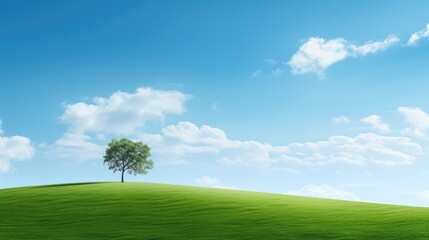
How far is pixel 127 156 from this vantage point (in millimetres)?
76688

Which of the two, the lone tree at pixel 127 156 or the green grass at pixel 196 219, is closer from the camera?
the green grass at pixel 196 219

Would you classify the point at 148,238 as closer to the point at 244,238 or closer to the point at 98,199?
the point at 244,238

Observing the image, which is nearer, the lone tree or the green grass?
the green grass

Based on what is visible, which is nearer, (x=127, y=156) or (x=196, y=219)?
(x=196, y=219)

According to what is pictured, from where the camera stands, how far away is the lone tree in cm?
7669

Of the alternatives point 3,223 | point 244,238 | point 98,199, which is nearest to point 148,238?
point 244,238

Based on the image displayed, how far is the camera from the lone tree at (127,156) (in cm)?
7669

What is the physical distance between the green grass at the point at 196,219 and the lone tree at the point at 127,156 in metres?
28.5

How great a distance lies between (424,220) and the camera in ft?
101

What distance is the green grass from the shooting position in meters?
28.8

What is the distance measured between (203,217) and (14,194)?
25888 millimetres

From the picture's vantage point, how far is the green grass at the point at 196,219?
2875cm

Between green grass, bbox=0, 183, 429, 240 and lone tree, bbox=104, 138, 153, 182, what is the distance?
2855 centimetres

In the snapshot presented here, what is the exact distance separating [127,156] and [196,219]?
4365 centimetres
